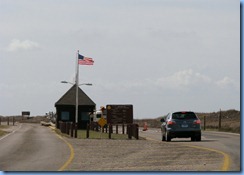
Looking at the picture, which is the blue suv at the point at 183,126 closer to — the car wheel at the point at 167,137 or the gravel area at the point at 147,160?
the car wheel at the point at 167,137

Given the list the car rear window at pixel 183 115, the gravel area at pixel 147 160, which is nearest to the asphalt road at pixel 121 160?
the gravel area at pixel 147 160

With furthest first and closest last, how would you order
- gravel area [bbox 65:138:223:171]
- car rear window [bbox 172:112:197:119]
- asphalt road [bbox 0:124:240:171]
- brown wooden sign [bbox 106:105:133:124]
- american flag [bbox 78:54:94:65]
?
american flag [bbox 78:54:94:65] → brown wooden sign [bbox 106:105:133:124] → car rear window [bbox 172:112:197:119] → asphalt road [bbox 0:124:240:171] → gravel area [bbox 65:138:223:171]

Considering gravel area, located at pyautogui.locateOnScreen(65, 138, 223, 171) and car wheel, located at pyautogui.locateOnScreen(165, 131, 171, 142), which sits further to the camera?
car wheel, located at pyautogui.locateOnScreen(165, 131, 171, 142)

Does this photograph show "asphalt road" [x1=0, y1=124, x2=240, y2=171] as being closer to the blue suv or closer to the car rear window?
the blue suv

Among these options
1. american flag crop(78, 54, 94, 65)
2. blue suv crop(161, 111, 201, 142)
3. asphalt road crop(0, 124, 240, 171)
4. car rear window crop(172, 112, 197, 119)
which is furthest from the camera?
american flag crop(78, 54, 94, 65)

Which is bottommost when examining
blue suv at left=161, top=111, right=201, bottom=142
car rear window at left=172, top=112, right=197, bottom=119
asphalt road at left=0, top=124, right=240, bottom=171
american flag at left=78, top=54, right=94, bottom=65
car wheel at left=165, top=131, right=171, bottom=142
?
asphalt road at left=0, top=124, right=240, bottom=171

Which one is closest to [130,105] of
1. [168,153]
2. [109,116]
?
[109,116]

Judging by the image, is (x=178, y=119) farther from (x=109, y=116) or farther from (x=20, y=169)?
(x=20, y=169)

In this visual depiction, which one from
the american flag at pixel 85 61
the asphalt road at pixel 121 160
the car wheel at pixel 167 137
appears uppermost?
the american flag at pixel 85 61

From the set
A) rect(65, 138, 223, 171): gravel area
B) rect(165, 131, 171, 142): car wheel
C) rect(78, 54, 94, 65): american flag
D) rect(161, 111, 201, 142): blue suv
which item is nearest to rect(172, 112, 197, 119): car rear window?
rect(161, 111, 201, 142): blue suv

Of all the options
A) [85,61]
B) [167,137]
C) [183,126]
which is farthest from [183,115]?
[85,61]

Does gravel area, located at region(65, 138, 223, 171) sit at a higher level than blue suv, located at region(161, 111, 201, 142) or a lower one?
lower

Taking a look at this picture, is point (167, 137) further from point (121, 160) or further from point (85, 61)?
point (85, 61)

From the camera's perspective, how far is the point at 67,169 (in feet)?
64.8
